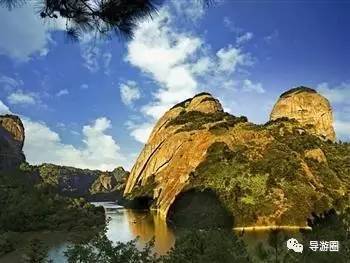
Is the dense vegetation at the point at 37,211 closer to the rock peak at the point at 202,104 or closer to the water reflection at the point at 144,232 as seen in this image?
the water reflection at the point at 144,232

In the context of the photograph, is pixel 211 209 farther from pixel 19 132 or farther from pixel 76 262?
pixel 19 132

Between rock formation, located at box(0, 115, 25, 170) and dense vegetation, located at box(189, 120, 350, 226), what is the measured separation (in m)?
53.3

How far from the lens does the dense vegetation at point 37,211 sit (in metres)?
57.9

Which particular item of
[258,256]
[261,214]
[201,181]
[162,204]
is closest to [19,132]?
[162,204]

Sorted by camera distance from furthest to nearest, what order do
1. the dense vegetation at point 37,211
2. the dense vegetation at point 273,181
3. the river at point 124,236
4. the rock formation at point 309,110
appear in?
the rock formation at point 309,110
the dense vegetation at point 273,181
the dense vegetation at point 37,211
the river at point 124,236

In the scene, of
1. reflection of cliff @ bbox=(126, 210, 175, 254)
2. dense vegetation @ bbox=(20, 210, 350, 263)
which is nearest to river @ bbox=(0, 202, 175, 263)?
reflection of cliff @ bbox=(126, 210, 175, 254)

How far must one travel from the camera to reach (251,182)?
70.2 metres

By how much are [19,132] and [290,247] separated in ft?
457

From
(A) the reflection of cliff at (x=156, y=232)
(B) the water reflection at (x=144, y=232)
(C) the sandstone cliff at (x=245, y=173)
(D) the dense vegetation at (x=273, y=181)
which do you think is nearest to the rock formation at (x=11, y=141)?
(C) the sandstone cliff at (x=245, y=173)

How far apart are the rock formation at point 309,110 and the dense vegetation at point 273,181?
34.3 meters

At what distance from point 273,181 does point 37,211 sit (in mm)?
32158

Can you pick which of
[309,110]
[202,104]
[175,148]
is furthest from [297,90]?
[175,148]

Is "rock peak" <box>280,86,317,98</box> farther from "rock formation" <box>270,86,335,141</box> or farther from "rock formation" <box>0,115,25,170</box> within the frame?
"rock formation" <box>0,115,25,170</box>

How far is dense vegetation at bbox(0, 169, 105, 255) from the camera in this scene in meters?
57.9
